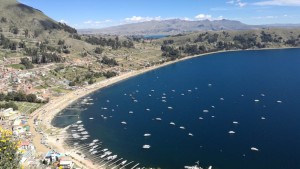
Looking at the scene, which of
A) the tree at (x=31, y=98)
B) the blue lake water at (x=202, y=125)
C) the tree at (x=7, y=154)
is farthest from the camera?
the tree at (x=31, y=98)

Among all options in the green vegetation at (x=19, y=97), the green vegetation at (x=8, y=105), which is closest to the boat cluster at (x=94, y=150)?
the green vegetation at (x=8, y=105)

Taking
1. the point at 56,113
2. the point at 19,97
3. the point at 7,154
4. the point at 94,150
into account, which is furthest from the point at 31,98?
the point at 7,154

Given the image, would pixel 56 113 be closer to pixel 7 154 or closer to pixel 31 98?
pixel 31 98

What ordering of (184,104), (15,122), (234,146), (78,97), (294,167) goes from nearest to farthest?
(294,167) < (234,146) < (15,122) < (184,104) < (78,97)

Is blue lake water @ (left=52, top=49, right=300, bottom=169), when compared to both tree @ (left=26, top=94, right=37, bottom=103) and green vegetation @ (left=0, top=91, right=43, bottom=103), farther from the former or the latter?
green vegetation @ (left=0, top=91, right=43, bottom=103)

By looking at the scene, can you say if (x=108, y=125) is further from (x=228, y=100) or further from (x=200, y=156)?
(x=228, y=100)

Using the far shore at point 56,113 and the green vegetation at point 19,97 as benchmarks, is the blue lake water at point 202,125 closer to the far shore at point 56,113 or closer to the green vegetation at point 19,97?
the far shore at point 56,113

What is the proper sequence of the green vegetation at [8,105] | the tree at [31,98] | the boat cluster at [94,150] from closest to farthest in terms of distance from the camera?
the boat cluster at [94,150] → the green vegetation at [8,105] → the tree at [31,98]

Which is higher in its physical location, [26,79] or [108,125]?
[26,79]

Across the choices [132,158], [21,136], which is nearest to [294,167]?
[132,158]

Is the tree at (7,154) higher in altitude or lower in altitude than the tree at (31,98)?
higher
